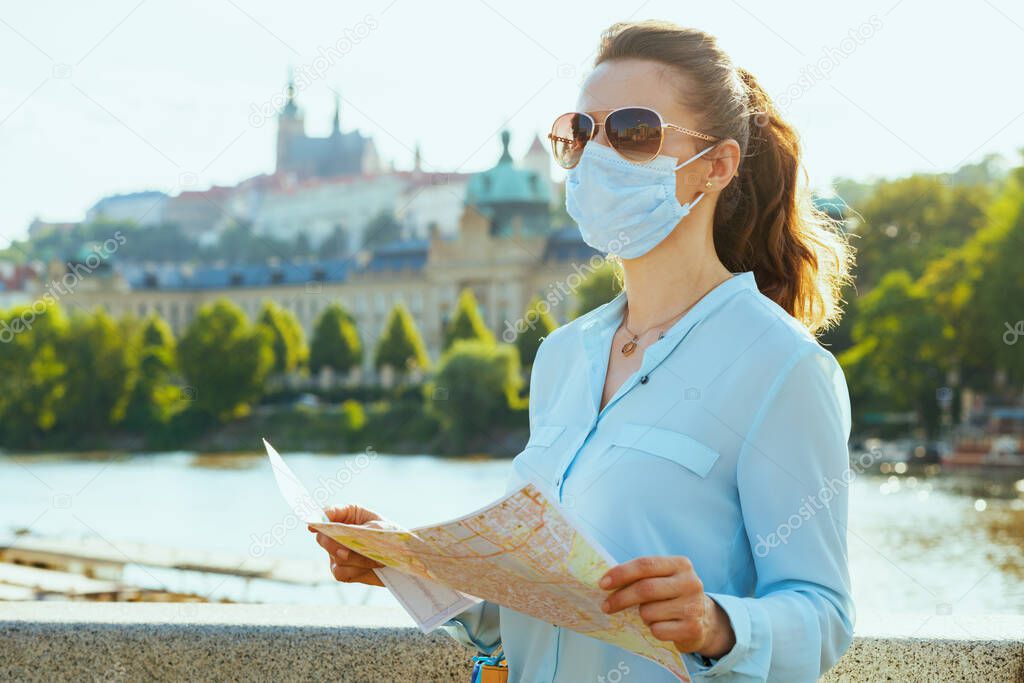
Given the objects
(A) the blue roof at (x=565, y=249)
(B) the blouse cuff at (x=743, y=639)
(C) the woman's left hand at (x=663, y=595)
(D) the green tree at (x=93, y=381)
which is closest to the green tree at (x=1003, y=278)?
(B) the blouse cuff at (x=743, y=639)

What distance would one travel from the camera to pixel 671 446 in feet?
4.60

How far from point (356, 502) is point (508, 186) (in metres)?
56.4

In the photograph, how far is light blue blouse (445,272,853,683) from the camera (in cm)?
131

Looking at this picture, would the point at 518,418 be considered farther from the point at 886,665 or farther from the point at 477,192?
the point at 886,665

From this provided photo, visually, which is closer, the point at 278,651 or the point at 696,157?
the point at 696,157

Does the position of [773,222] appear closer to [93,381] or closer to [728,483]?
[728,483]

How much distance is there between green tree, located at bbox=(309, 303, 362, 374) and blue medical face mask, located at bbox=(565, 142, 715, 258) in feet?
175

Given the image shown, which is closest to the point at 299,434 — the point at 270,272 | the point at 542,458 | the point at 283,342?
the point at 283,342

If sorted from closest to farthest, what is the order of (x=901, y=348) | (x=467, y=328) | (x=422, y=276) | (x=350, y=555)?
(x=350, y=555) < (x=901, y=348) < (x=467, y=328) < (x=422, y=276)

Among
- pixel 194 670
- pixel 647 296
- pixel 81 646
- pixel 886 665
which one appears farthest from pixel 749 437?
pixel 81 646

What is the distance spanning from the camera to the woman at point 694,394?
4.27 ft

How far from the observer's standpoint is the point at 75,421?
4719 cm

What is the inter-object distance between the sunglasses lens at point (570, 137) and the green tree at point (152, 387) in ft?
157

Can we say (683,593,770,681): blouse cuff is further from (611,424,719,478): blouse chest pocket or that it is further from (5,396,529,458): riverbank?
(5,396,529,458): riverbank
